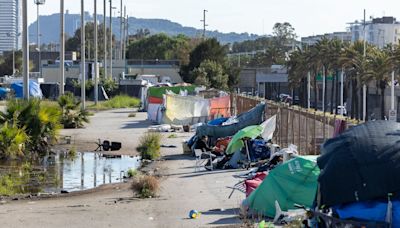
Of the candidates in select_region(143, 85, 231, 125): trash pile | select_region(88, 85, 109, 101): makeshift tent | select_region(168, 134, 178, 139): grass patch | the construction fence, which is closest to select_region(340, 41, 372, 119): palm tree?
select_region(143, 85, 231, 125): trash pile

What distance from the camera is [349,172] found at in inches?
423

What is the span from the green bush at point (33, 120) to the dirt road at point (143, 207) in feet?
28.9

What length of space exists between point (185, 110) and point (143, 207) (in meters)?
31.7

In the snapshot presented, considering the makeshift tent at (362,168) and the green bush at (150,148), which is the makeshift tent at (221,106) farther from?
the makeshift tent at (362,168)

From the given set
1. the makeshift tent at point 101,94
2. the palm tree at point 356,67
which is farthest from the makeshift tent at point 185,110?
the makeshift tent at point 101,94

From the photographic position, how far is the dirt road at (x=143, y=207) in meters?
16.5

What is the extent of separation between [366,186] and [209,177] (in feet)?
47.6

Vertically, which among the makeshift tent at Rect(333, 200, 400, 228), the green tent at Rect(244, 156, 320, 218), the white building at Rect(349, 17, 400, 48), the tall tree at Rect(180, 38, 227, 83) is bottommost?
the green tent at Rect(244, 156, 320, 218)

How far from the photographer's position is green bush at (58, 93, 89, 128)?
159 feet

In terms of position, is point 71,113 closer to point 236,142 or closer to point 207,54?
point 236,142

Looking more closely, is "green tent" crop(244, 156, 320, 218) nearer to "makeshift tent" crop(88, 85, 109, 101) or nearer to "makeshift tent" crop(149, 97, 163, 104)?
"makeshift tent" crop(149, 97, 163, 104)

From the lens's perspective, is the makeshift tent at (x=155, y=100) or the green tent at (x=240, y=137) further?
the makeshift tent at (x=155, y=100)

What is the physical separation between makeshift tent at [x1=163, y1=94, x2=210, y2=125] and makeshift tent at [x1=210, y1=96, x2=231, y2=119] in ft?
1.20

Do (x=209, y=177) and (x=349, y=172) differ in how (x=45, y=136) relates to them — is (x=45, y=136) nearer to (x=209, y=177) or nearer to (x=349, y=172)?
(x=209, y=177)
